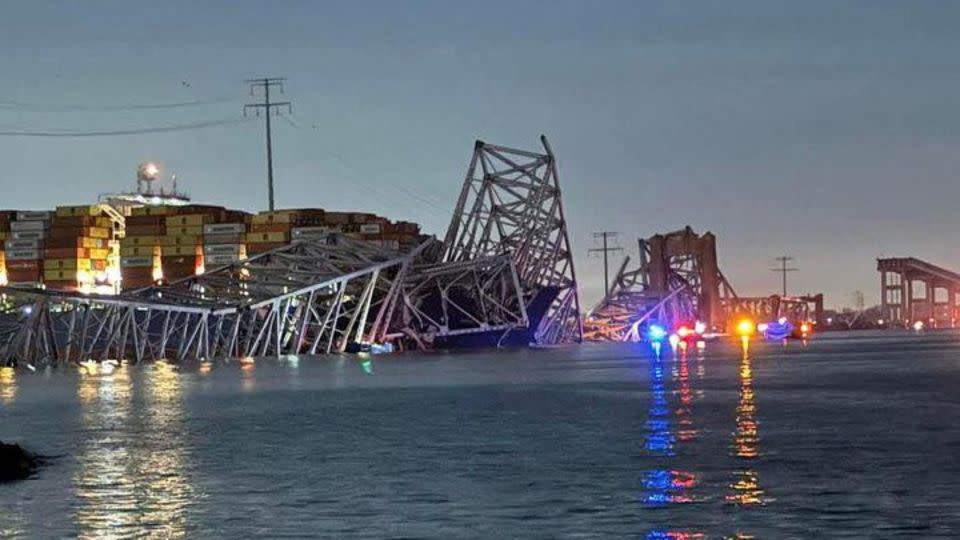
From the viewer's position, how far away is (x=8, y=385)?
81.6 m

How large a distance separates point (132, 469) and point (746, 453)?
13165mm

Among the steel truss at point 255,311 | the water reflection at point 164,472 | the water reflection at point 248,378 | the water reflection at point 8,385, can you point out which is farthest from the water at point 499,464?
the steel truss at point 255,311

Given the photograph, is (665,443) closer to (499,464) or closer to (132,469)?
(499,464)

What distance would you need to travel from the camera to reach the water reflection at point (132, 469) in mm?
23281

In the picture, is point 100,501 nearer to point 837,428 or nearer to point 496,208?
point 837,428

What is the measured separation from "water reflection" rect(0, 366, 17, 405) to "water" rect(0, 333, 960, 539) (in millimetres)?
948

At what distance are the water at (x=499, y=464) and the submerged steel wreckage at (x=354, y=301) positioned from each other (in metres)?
59.9

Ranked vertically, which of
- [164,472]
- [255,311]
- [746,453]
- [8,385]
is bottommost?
[164,472]

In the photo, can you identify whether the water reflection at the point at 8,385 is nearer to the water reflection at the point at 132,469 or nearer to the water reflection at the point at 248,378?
the water reflection at the point at 132,469

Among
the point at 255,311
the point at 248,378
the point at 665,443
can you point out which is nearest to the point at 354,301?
the point at 255,311

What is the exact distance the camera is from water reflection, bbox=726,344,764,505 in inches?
984

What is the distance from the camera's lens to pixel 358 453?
116 ft

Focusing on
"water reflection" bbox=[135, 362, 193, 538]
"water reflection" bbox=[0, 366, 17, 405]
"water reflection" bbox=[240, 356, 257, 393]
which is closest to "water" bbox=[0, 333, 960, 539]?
"water reflection" bbox=[135, 362, 193, 538]

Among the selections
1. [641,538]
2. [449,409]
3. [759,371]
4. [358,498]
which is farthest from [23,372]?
[641,538]
